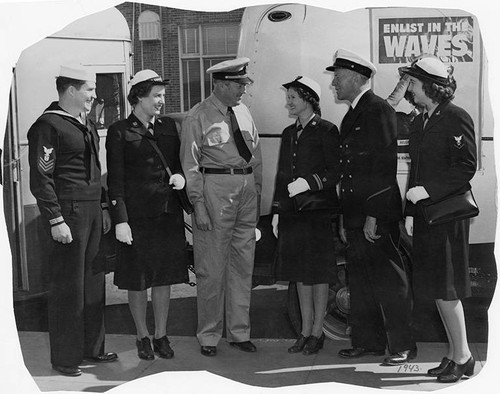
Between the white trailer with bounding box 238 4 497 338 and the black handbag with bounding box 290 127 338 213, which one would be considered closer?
the white trailer with bounding box 238 4 497 338

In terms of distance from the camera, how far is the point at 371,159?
246 inches

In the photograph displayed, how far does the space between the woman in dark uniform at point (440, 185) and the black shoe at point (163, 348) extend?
166cm

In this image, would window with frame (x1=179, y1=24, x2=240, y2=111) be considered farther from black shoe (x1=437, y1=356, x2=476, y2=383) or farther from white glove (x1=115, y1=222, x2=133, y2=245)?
black shoe (x1=437, y1=356, x2=476, y2=383)

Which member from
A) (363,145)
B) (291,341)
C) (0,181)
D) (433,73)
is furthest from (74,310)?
(433,73)

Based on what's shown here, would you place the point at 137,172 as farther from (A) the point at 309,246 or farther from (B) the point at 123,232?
(A) the point at 309,246

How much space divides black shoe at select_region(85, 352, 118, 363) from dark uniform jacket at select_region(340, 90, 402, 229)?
6.15 ft

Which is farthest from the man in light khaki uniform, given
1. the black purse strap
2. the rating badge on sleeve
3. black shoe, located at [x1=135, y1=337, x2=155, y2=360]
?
the rating badge on sleeve

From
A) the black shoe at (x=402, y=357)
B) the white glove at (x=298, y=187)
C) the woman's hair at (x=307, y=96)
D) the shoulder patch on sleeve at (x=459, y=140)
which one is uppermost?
the woman's hair at (x=307, y=96)

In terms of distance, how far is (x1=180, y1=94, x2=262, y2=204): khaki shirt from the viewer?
20.9ft

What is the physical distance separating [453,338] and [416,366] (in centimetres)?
32

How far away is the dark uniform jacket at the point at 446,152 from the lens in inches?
240

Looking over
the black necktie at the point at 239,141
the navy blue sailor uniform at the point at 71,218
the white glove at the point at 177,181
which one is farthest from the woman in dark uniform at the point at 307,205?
the navy blue sailor uniform at the point at 71,218

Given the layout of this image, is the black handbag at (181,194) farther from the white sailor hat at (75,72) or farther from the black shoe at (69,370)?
the black shoe at (69,370)

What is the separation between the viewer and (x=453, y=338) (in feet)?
20.5
